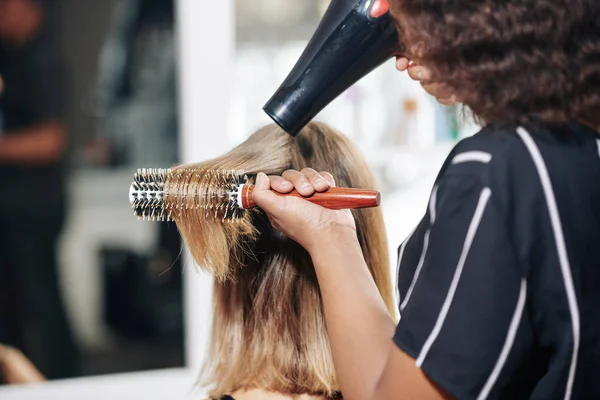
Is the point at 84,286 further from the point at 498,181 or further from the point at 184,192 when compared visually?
the point at 498,181

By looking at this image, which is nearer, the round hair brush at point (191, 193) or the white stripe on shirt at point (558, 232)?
the white stripe on shirt at point (558, 232)

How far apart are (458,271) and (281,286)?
1.35 ft

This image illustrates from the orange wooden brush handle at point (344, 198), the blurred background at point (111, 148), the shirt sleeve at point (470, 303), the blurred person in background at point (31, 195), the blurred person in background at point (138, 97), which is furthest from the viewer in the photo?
the blurred person in background at point (138, 97)

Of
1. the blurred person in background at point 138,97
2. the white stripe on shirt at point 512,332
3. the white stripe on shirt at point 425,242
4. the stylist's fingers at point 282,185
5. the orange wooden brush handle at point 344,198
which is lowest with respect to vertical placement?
the white stripe on shirt at point 512,332

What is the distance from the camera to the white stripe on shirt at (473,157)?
25.3 inches

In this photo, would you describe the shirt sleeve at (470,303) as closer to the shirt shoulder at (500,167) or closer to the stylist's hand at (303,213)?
the shirt shoulder at (500,167)

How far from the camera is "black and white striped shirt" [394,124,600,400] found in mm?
631

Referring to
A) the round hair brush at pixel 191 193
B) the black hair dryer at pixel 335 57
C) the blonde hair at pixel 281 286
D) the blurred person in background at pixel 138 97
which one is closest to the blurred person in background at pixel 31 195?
the blurred person in background at pixel 138 97

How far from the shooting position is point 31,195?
2.80 meters

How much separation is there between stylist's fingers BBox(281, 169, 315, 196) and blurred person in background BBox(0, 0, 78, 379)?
2101mm

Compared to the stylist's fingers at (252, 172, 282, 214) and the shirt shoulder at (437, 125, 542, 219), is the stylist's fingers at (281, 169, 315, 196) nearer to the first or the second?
the stylist's fingers at (252, 172, 282, 214)

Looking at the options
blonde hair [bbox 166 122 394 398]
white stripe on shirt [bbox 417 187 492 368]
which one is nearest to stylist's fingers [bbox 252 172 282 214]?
blonde hair [bbox 166 122 394 398]

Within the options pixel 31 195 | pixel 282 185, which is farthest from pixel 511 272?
pixel 31 195

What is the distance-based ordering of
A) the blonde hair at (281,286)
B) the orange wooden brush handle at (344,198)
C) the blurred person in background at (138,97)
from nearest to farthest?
the orange wooden brush handle at (344,198)
the blonde hair at (281,286)
the blurred person in background at (138,97)
